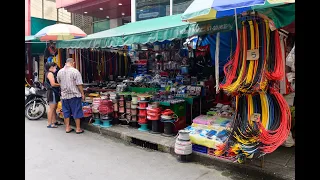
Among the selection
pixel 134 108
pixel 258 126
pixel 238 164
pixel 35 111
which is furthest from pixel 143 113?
pixel 35 111

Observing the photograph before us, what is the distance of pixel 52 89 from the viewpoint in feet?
23.5

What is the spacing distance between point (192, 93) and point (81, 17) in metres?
11.3

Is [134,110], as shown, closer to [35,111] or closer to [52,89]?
[52,89]

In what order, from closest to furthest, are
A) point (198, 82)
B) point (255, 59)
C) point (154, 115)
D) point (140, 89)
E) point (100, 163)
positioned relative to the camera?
point (255, 59) → point (100, 163) → point (154, 115) → point (198, 82) → point (140, 89)

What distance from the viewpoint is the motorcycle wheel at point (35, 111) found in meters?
8.30

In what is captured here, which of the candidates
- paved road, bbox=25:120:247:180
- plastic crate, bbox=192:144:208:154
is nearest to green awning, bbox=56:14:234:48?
plastic crate, bbox=192:144:208:154

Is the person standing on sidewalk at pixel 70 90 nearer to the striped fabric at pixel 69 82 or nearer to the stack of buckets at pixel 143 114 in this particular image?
the striped fabric at pixel 69 82

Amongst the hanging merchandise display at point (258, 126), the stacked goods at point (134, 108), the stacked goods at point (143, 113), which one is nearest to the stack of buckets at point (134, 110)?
the stacked goods at point (134, 108)

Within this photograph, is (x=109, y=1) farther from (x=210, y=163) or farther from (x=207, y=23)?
(x=210, y=163)

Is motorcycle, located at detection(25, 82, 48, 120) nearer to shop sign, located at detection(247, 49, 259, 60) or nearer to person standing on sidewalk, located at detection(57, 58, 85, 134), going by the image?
person standing on sidewalk, located at detection(57, 58, 85, 134)

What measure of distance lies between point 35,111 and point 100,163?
4.75m

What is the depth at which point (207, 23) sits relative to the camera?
15.8ft

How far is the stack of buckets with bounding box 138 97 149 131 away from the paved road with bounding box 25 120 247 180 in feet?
2.52
